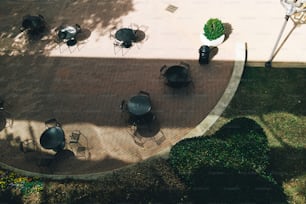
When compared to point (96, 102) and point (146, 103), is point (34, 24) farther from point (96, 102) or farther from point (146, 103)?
point (146, 103)

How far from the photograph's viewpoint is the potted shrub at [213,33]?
16.4m

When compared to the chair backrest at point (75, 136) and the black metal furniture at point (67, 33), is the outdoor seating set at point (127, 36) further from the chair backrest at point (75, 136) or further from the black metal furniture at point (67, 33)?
the chair backrest at point (75, 136)

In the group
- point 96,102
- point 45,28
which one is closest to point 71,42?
point 45,28

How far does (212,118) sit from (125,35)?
20.6 ft

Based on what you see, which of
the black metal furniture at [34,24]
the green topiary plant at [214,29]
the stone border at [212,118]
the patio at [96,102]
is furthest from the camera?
the black metal furniture at [34,24]

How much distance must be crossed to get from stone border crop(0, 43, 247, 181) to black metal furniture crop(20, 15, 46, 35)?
7878 mm

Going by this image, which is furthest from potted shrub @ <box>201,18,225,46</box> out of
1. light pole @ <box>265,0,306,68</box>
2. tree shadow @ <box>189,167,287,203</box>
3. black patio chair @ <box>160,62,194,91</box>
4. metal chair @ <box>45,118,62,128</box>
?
metal chair @ <box>45,118,62,128</box>

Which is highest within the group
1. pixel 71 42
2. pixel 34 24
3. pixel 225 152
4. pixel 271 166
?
pixel 34 24

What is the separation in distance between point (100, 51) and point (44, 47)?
3.16 m

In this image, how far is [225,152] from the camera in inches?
473

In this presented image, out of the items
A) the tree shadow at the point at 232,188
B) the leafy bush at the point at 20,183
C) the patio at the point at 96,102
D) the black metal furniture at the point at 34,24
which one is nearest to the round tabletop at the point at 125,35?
the patio at the point at 96,102

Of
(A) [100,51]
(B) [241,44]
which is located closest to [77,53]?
(A) [100,51]

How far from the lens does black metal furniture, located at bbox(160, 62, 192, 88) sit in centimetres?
1522

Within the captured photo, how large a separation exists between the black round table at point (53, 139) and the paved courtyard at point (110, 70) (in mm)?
706
